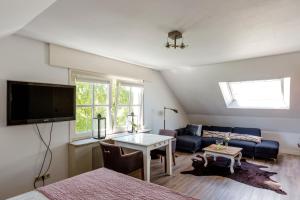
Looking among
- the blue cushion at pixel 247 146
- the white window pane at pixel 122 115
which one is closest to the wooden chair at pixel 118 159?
the white window pane at pixel 122 115

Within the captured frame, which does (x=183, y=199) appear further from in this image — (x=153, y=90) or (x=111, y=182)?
(x=153, y=90)

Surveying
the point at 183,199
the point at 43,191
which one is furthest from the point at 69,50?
the point at 183,199

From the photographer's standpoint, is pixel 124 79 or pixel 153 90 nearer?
pixel 124 79

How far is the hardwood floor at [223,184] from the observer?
2871 mm

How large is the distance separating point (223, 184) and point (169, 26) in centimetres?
281

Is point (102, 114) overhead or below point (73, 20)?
below

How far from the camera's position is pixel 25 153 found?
107 inches

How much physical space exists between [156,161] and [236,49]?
3.00 meters

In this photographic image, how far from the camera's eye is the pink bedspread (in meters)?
1.66

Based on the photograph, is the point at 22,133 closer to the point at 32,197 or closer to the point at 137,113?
the point at 32,197

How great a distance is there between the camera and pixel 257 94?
534 centimetres

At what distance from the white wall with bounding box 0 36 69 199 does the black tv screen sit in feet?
0.57

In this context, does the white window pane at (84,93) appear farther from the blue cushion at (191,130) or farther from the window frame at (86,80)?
the blue cushion at (191,130)

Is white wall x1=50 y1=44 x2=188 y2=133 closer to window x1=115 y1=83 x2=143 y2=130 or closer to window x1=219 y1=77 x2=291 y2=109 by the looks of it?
window x1=115 y1=83 x2=143 y2=130
